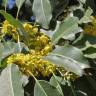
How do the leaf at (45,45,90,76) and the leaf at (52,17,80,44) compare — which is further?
the leaf at (52,17,80,44)

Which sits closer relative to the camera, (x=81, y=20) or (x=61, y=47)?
(x=61, y=47)

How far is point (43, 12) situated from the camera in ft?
5.95

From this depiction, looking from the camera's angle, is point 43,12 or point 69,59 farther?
point 43,12

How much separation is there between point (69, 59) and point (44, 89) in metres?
0.13

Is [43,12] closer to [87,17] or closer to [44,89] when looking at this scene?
[87,17]

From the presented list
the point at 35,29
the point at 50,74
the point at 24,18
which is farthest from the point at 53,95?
the point at 24,18

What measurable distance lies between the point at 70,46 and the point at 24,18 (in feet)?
2.74

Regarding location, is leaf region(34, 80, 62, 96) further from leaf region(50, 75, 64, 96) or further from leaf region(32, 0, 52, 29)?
leaf region(32, 0, 52, 29)

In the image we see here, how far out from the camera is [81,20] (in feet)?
5.97

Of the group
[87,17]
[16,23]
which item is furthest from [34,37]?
[87,17]

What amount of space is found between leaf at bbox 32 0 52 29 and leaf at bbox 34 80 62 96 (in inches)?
9.2

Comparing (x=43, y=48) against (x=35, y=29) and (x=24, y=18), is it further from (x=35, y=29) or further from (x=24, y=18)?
(x=24, y=18)

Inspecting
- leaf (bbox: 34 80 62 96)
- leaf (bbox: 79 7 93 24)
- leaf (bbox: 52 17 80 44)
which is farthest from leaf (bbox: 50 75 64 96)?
leaf (bbox: 79 7 93 24)

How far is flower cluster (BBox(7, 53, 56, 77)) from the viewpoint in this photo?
1.58 meters
